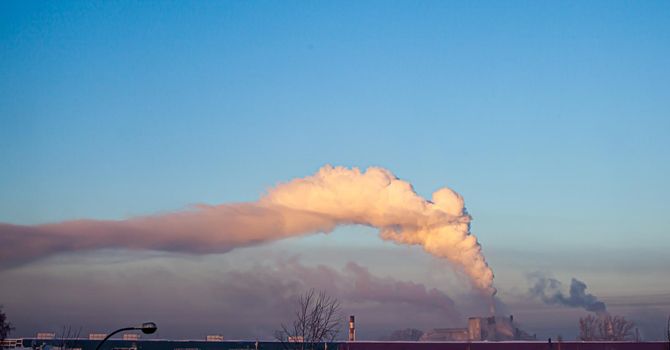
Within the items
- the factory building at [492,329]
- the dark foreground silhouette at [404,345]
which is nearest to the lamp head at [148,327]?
the dark foreground silhouette at [404,345]

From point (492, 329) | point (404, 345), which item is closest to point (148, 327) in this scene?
point (404, 345)

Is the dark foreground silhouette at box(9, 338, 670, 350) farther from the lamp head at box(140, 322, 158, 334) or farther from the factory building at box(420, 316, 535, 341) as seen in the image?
the lamp head at box(140, 322, 158, 334)

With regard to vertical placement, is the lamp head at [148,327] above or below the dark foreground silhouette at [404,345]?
above

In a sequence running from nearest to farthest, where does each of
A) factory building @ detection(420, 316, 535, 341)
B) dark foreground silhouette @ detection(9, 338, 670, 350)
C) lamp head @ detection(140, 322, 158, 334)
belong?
lamp head @ detection(140, 322, 158, 334), dark foreground silhouette @ detection(9, 338, 670, 350), factory building @ detection(420, 316, 535, 341)

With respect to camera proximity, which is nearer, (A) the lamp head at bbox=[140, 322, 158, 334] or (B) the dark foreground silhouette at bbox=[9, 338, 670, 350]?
(A) the lamp head at bbox=[140, 322, 158, 334]

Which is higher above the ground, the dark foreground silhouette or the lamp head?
the lamp head

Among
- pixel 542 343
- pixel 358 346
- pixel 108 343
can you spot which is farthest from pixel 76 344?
pixel 542 343

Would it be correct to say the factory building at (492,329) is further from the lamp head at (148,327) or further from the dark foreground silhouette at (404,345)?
the lamp head at (148,327)

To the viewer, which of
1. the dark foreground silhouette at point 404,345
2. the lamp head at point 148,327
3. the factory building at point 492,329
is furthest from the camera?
the factory building at point 492,329

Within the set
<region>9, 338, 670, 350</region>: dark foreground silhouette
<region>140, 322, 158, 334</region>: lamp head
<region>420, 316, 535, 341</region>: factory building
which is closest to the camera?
<region>140, 322, 158, 334</region>: lamp head

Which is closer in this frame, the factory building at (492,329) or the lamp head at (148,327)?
the lamp head at (148,327)

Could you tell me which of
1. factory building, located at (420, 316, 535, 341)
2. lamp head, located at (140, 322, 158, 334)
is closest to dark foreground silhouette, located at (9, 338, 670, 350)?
factory building, located at (420, 316, 535, 341)

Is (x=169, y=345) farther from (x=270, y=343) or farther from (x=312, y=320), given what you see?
(x=312, y=320)

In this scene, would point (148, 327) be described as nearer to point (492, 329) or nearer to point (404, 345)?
point (404, 345)
